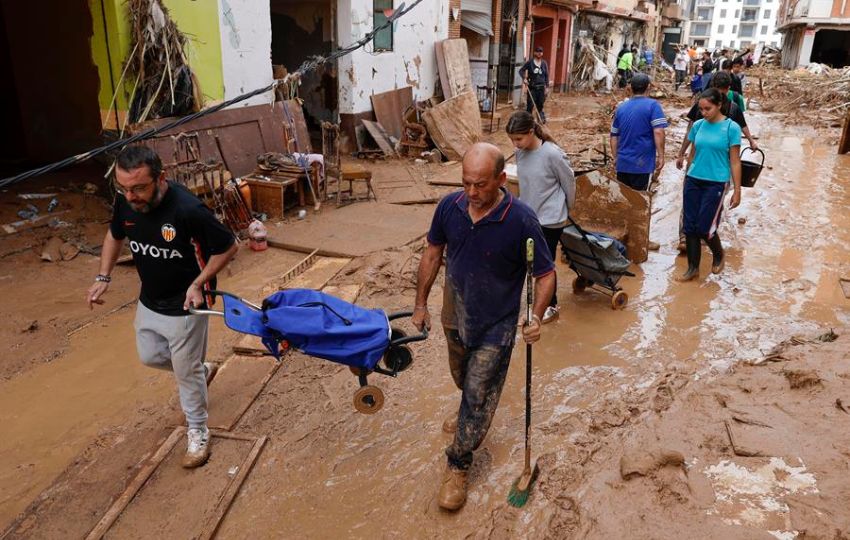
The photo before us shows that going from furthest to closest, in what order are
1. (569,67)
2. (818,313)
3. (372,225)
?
1. (569,67)
2. (372,225)
3. (818,313)

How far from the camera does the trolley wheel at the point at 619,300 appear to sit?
18.8 ft

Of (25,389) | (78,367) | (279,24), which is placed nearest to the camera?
(25,389)

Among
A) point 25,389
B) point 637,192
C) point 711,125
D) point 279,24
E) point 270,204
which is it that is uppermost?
point 279,24

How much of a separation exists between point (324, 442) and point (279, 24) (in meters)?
11.6

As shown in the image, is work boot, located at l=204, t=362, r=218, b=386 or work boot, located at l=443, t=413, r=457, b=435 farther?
work boot, located at l=204, t=362, r=218, b=386

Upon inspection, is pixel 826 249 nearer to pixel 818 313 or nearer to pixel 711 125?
pixel 818 313

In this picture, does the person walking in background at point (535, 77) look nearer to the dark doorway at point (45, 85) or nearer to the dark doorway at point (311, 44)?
the dark doorway at point (311, 44)

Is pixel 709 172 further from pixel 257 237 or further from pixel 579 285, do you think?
pixel 257 237

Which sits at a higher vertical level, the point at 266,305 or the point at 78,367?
the point at 266,305

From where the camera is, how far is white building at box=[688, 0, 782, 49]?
301 ft

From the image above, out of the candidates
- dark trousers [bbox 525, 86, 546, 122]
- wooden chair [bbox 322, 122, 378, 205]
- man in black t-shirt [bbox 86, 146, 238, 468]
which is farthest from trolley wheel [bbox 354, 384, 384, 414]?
dark trousers [bbox 525, 86, 546, 122]

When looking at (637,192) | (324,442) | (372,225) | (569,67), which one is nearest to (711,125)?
(637,192)

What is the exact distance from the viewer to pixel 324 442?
3930mm

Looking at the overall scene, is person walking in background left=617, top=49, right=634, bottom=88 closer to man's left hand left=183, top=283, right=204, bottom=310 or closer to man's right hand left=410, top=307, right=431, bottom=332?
man's right hand left=410, top=307, right=431, bottom=332
